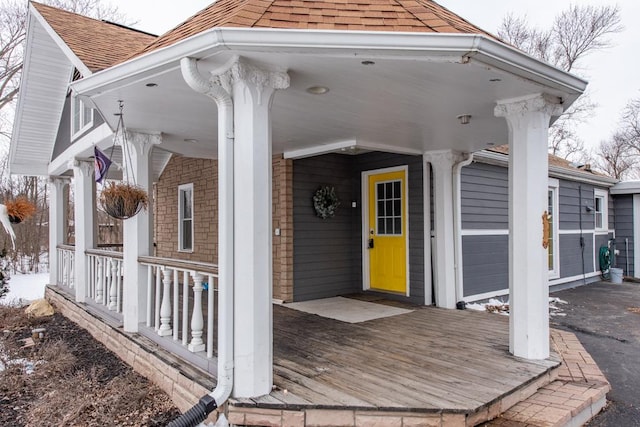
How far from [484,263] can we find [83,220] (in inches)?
241

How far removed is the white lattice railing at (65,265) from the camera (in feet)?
22.6

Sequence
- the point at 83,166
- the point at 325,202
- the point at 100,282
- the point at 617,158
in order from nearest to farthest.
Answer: the point at 100,282 < the point at 83,166 < the point at 325,202 < the point at 617,158

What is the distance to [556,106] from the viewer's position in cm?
346

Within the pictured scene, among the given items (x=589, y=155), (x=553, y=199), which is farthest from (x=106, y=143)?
(x=589, y=155)

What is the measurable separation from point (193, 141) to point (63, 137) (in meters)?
3.94

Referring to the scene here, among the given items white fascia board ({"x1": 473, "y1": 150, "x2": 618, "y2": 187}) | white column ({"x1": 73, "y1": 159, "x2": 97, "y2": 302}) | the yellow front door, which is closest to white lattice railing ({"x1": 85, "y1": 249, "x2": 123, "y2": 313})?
white column ({"x1": 73, "y1": 159, "x2": 97, "y2": 302})

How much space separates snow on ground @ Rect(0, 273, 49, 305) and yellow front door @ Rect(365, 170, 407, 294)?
6.62 m

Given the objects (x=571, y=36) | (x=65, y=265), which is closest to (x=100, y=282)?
(x=65, y=265)

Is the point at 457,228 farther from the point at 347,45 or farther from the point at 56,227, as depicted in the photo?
the point at 56,227

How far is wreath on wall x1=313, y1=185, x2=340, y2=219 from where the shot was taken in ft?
20.5

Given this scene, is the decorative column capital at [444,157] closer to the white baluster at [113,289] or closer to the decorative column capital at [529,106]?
the decorative column capital at [529,106]

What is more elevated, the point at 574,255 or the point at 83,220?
the point at 83,220

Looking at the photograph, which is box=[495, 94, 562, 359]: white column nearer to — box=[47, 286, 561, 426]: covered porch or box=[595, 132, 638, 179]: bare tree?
box=[47, 286, 561, 426]: covered porch

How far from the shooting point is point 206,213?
24.3ft
